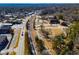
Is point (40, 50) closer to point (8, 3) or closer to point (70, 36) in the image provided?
point (70, 36)

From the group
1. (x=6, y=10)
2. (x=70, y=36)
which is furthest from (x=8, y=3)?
(x=70, y=36)

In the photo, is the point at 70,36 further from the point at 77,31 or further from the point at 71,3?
the point at 71,3
